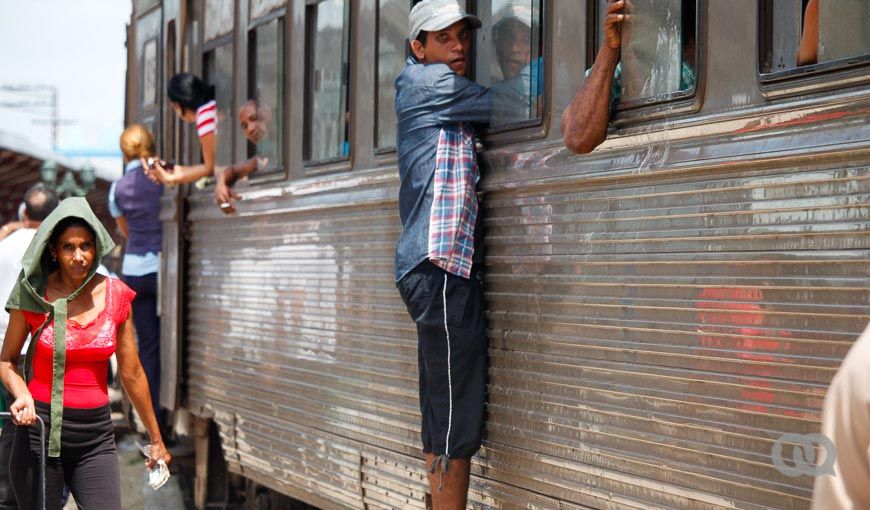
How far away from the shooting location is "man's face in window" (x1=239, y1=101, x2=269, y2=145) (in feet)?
21.5

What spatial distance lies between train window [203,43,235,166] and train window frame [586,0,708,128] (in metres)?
3.45

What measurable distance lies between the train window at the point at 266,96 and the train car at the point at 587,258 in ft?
0.08

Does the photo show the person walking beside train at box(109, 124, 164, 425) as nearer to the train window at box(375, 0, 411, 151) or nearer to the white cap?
the train window at box(375, 0, 411, 151)

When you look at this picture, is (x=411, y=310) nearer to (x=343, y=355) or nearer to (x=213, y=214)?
(x=343, y=355)

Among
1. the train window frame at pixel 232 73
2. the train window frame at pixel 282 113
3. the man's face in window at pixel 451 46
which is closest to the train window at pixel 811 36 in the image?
the man's face in window at pixel 451 46

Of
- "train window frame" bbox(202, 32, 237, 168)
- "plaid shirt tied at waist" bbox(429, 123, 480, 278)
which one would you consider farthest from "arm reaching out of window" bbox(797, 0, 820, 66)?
"train window frame" bbox(202, 32, 237, 168)

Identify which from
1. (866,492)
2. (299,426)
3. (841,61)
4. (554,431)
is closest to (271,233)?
(299,426)

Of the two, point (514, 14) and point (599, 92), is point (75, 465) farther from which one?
point (599, 92)

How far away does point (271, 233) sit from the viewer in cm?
626

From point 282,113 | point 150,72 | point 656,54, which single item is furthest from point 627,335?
point 150,72

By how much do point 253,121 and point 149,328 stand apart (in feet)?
6.86

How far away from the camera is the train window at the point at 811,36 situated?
9.46 ft

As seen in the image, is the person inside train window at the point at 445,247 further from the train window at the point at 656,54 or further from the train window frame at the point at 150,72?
the train window frame at the point at 150,72

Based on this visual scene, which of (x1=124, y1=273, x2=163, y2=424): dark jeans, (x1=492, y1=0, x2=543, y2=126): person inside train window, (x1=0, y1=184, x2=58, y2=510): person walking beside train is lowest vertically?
(x1=124, y1=273, x2=163, y2=424): dark jeans
